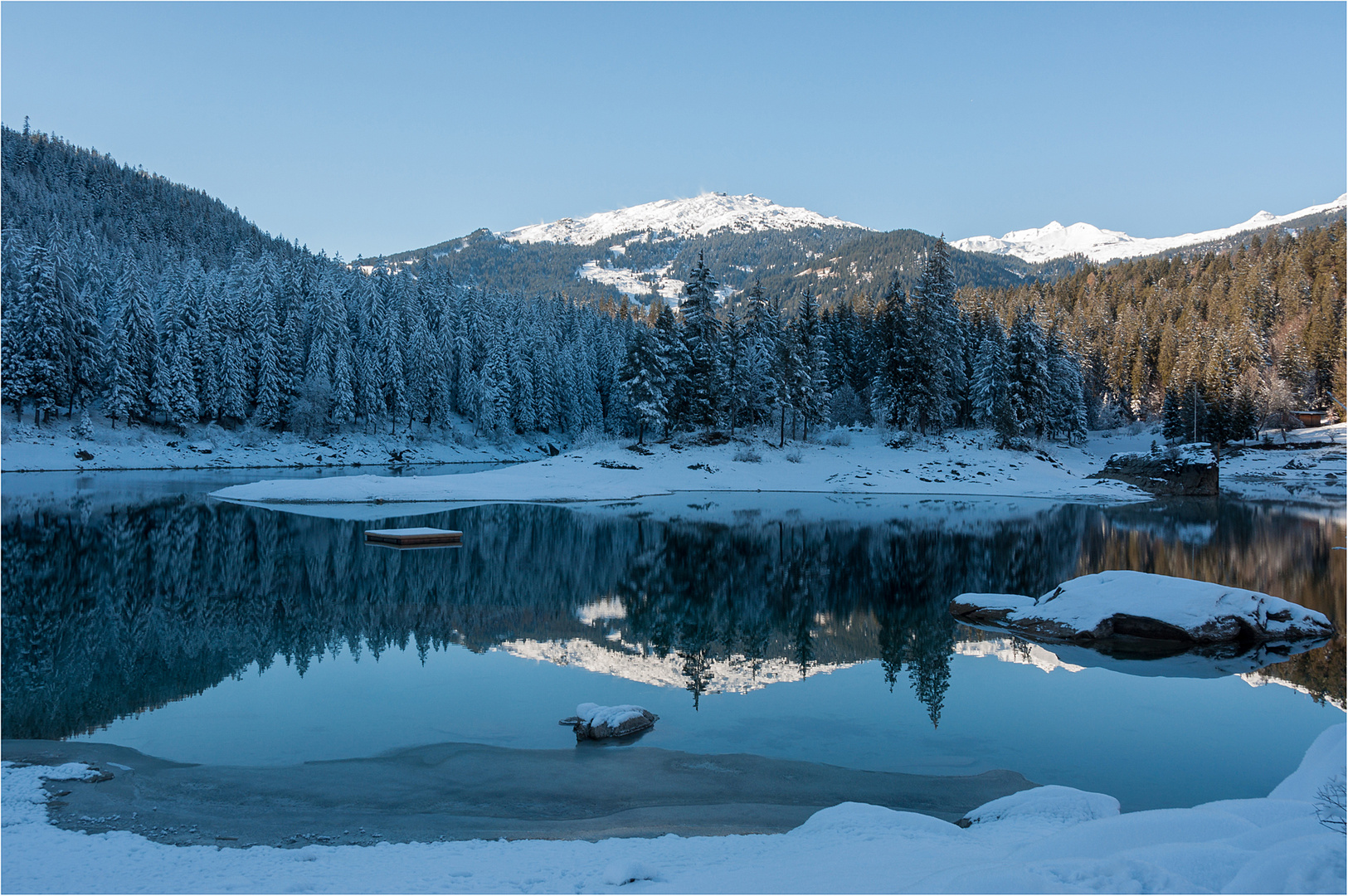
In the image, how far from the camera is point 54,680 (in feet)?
41.4

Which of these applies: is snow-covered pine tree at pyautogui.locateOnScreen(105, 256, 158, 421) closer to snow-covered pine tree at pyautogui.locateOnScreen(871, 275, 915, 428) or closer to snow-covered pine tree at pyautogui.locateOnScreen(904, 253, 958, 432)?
snow-covered pine tree at pyautogui.locateOnScreen(871, 275, 915, 428)

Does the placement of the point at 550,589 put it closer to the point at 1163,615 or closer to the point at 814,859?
the point at 1163,615

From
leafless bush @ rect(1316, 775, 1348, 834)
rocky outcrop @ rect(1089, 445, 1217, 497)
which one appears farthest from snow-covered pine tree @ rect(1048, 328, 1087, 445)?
leafless bush @ rect(1316, 775, 1348, 834)

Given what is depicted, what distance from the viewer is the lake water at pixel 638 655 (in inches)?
431

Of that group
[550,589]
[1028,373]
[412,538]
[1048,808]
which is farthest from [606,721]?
[1028,373]

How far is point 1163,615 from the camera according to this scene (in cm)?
1750

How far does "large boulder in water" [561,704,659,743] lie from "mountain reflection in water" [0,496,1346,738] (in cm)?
179

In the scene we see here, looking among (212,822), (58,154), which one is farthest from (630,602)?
(58,154)

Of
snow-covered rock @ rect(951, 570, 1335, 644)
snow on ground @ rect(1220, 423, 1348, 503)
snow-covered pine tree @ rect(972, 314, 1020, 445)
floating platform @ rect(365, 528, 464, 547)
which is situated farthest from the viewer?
snow-covered pine tree @ rect(972, 314, 1020, 445)

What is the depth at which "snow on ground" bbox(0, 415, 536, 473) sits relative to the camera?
5872 centimetres

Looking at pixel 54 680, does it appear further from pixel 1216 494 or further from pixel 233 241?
pixel 233 241

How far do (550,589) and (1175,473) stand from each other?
53267mm

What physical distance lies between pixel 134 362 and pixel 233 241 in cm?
8550

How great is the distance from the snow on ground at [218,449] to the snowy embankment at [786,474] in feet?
67.2
